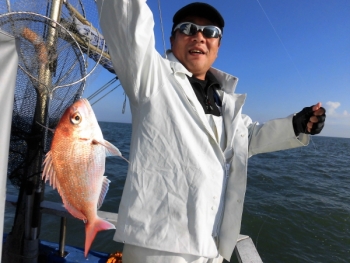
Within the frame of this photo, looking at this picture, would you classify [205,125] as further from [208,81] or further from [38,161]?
[38,161]

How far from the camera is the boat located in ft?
6.71

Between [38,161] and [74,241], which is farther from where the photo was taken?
[74,241]

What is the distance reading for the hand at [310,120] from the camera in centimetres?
204

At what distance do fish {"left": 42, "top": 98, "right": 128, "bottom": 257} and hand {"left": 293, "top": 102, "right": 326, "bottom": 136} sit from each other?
63.7 inches

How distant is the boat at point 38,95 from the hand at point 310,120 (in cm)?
146

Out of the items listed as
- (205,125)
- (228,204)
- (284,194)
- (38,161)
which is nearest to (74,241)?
(38,161)

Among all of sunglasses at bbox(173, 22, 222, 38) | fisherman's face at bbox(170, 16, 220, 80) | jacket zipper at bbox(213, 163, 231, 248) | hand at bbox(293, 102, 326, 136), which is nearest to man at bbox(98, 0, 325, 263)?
jacket zipper at bbox(213, 163, 231, 248)

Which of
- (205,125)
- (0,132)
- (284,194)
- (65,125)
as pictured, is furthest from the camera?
(284,194)

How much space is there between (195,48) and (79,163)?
1.24 m

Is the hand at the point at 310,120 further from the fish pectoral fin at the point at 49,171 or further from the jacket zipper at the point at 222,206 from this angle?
the fish pectoral fin at the point at 49,171

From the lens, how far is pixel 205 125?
1.70m

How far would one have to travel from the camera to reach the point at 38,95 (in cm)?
231

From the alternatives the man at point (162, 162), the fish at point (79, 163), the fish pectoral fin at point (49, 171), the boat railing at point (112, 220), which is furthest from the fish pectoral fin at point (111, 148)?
the boat railing at point (112, 220)

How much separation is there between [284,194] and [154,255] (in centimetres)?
961
